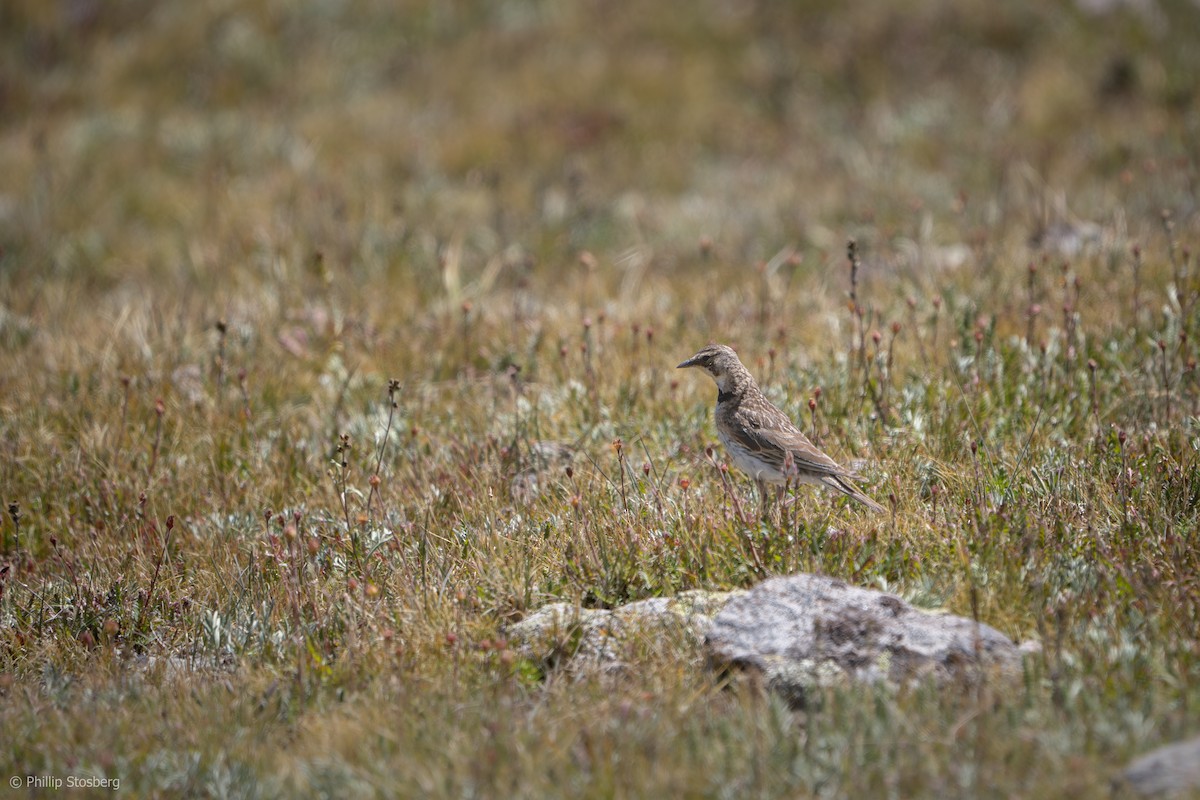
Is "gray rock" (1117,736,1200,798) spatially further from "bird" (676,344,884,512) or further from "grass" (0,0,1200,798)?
"bird" (676,344,884,512)

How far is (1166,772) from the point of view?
11.5 ft

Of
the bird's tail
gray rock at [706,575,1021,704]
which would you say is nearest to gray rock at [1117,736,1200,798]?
gray rock at [706,575,1021,704]

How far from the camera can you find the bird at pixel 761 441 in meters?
5.48

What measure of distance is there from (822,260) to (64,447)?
22.1ft

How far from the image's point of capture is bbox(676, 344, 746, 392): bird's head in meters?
6.37

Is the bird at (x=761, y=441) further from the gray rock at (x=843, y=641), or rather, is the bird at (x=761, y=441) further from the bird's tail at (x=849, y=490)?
the gray rock at (x=843, y=641)

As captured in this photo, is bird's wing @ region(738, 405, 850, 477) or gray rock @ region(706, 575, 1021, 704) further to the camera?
bird's wing @ region(738, 405, 850, 477)

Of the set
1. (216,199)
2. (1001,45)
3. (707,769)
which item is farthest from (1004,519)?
(1001,45)

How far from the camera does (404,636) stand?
191 inches

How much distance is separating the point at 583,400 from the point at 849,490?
2.24 metres

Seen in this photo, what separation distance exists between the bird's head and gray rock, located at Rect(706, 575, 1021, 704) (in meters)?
2.01

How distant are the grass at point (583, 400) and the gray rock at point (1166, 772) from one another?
4.7 inches

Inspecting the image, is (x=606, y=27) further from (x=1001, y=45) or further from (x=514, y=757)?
(x=514, y=757)

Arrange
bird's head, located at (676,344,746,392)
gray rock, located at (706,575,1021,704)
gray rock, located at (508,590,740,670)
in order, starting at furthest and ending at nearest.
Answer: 1. bird's head, located at (676,344,746,392)
2. gray rock, located at (508,590,740,670)
3. gray rock, located at (706,575,1021,704)
